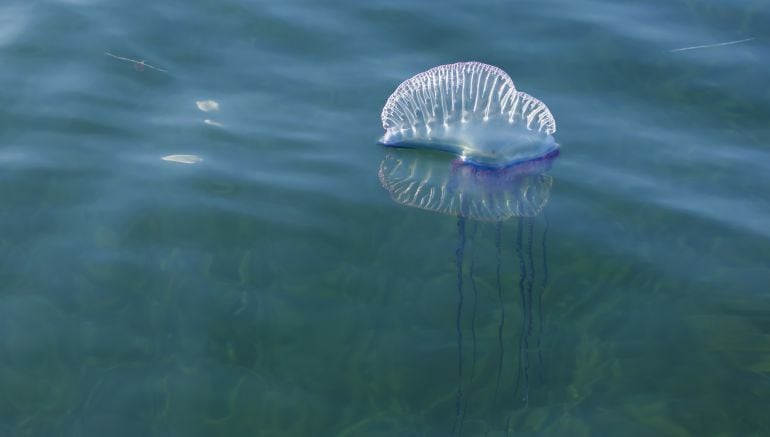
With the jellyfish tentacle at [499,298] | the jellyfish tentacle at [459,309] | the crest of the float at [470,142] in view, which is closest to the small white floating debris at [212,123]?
the crest of the float at [470,142]

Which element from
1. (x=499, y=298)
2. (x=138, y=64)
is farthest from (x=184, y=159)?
(x=499, y=298)

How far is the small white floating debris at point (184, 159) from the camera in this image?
593 cm

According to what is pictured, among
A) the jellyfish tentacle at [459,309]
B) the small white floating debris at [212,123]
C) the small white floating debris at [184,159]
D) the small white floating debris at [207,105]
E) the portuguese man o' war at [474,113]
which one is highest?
the portuguese man o' war at [474,113]

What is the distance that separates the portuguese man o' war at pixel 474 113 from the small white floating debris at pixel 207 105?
129cm

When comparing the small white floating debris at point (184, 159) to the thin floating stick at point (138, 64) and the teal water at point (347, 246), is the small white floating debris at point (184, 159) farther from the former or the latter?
the thin floating stick at point (138, 64)

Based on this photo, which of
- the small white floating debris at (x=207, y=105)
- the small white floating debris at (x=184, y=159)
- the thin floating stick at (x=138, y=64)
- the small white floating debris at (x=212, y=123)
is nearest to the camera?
the small white floating debris at (x=184, y=159)

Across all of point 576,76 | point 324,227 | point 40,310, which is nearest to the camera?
point 40,310

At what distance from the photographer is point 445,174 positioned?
5.77 m

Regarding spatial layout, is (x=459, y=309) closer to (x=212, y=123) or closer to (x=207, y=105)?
(x=212, y=123)

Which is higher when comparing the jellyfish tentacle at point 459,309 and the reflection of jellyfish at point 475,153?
the reflection of jellyfish at point 475,153

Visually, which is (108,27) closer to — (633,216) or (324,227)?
(324,227)

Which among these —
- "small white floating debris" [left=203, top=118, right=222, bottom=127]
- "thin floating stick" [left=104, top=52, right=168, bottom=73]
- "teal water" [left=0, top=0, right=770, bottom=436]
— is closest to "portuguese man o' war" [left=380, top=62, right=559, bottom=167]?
"teal water" [left=0, top=0, right=770, bottom=436]

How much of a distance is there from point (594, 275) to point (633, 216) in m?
0.56

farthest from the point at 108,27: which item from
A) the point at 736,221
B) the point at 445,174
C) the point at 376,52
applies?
the point at 736,221
